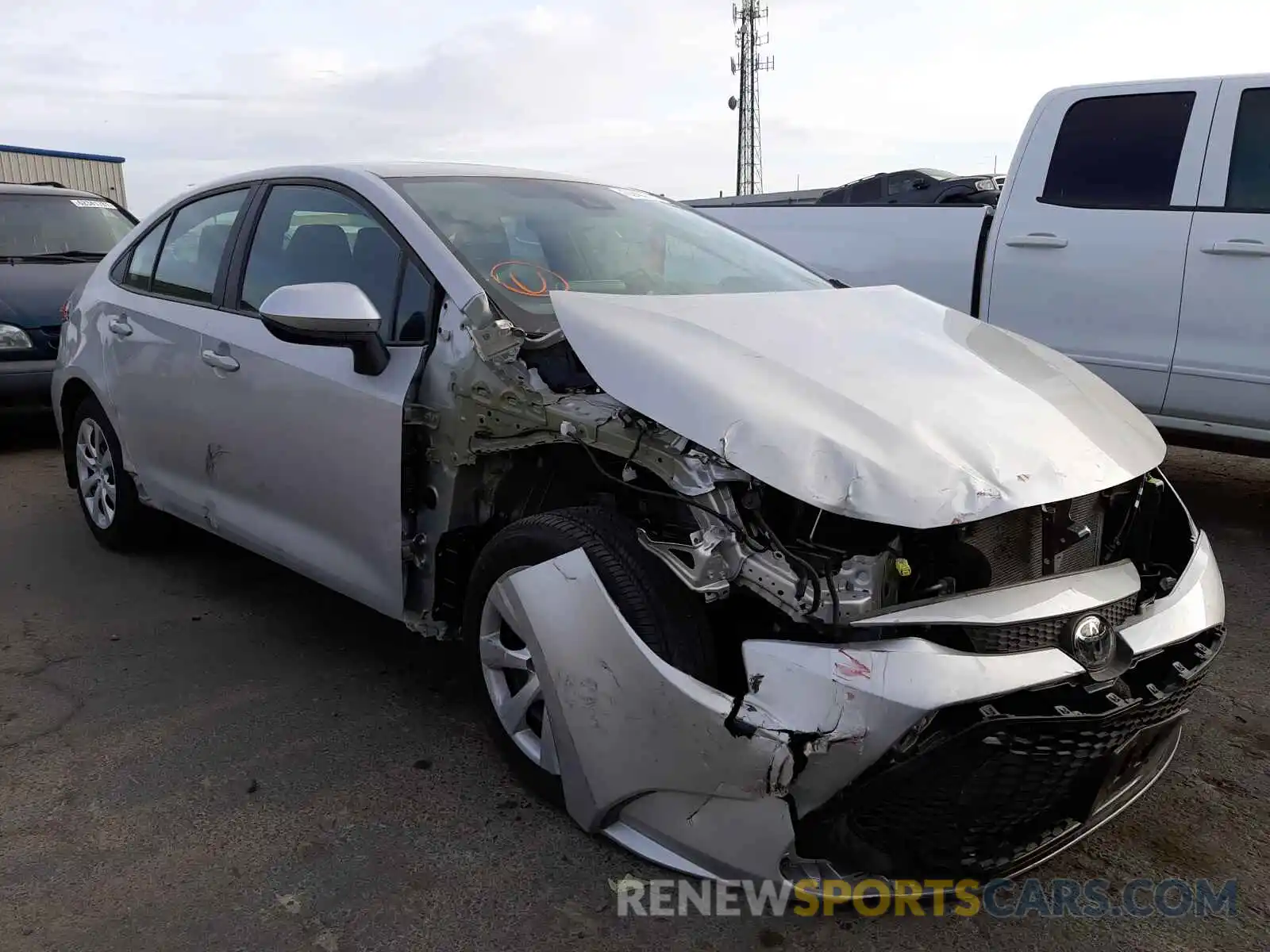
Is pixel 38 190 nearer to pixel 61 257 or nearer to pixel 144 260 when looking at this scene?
pixel 61 257

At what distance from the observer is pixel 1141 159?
4777 millimetres

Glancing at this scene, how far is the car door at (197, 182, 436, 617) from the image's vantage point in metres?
2.93

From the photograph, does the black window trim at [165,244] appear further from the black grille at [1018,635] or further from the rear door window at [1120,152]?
the rear door window at [1120,152]

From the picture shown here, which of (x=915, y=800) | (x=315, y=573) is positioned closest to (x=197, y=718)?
(x=315, y=573)

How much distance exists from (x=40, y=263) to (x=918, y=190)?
6054mm

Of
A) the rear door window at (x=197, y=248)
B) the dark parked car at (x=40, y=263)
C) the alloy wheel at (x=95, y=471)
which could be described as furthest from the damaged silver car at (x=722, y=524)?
the dark parked car at (x=40, y=263)

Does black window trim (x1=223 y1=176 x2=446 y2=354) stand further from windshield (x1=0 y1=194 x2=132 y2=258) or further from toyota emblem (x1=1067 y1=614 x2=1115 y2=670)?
windshield (x1=0 y1=194 x2=132 y2=258)

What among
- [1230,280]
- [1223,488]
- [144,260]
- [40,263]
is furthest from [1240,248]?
[40,263]

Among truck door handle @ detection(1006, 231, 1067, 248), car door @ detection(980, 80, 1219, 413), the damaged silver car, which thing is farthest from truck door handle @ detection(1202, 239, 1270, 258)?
the damaged silver car

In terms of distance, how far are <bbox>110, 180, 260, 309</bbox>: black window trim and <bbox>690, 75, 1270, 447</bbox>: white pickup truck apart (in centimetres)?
176

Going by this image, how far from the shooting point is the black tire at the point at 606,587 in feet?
7.23

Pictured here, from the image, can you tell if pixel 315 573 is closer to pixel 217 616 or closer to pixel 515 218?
pixel 217 616

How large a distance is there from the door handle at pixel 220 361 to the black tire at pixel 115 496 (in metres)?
1.00

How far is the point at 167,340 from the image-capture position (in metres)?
3.84
